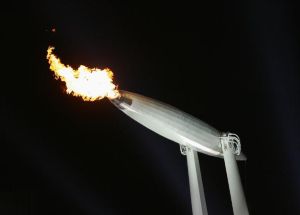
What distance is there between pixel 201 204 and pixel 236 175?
3.09m

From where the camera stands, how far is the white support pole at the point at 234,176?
19.6 meters

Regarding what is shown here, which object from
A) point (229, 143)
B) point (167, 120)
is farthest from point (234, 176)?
point (167, 120)

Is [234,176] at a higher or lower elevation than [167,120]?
lower

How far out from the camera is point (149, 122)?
20.2 metres

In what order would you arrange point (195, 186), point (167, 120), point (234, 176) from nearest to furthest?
point (167, 120) < point (234, 176) < point (195, 186)

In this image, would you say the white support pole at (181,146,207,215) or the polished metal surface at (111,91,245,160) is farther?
the white support pole at (181,146,207,215)

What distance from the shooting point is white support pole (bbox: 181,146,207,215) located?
858 inches

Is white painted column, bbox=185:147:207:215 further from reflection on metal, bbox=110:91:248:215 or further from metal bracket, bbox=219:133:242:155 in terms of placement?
metal bracket, bbox=219:133:242:155

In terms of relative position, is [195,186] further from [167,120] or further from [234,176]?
[167,120]

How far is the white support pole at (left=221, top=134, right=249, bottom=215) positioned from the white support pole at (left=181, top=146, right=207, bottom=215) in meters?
2.37

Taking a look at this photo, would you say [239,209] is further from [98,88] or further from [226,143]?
[98,88]

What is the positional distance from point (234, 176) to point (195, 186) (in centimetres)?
300

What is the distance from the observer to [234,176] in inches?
805

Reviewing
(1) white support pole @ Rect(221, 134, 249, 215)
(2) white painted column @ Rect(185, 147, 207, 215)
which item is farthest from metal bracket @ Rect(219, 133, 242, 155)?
(2) white painted column @ Rect(185, 147, 207, 215)
